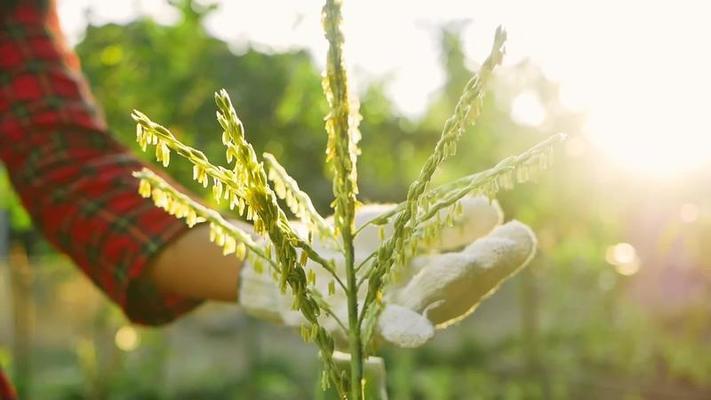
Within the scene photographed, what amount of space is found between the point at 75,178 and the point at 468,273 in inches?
27.0

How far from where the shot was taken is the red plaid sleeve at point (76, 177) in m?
1.28

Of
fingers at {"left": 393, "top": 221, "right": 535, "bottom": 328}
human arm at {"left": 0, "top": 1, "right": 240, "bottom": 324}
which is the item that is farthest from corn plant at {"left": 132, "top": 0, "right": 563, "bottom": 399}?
human arm at {"left": 0, "top": 1, "right": 240, "bottom": 324}

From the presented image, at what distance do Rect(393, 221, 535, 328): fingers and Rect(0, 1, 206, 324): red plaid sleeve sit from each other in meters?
0.47

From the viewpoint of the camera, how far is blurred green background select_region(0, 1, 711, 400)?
4.95m

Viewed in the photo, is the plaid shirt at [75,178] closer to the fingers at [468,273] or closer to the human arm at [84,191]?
the human arm at [84,191]

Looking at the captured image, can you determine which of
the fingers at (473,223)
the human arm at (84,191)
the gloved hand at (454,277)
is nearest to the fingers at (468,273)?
the gloved hand at (454,277)

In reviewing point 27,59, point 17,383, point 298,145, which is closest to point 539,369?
point 298,145

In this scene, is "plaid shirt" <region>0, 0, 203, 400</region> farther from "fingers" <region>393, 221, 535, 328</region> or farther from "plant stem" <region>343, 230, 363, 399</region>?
"plant stem" <region>343, 230, 363, 399</region>

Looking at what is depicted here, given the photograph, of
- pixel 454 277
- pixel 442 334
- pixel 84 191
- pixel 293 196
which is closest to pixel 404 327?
pixel 454 277

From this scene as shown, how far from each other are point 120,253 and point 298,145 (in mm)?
4356

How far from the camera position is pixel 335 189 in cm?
66

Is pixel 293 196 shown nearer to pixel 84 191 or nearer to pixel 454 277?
pixel 454 277

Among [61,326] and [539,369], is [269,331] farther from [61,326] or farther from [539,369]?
[539,369]

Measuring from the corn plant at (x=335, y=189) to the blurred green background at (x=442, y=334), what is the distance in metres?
2.44
